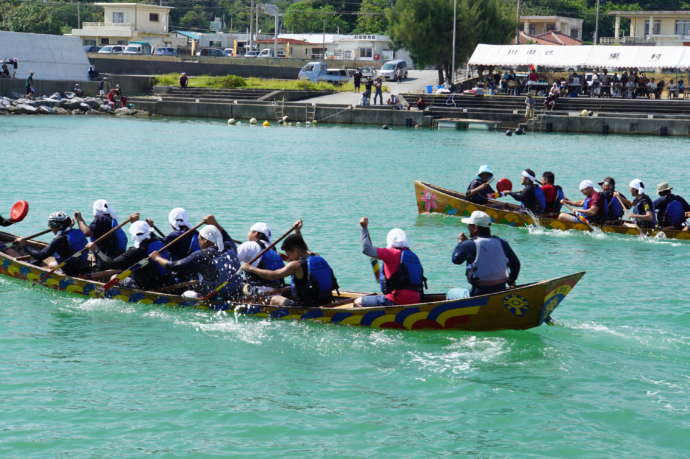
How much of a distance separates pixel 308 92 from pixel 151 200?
113 ft

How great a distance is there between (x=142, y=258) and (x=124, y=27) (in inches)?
3213

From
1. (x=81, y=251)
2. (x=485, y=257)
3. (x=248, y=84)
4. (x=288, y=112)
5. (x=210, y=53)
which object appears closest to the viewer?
(x=485, y=257)

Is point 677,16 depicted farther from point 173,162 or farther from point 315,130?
point 173,162

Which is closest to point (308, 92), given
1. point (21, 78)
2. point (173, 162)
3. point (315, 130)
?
point (315, 130)

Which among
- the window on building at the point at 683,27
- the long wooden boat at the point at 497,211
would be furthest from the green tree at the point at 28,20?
the long wooden boat at the point at 497,211

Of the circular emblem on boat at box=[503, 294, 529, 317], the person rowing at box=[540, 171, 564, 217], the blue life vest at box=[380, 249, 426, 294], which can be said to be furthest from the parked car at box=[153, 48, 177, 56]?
the circular emblem on boat at box=[503, 294, 529, 317]

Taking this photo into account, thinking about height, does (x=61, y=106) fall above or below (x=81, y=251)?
above

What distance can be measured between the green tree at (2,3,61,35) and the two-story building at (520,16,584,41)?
4858cm

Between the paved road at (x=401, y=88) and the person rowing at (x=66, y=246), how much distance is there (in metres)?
41.2

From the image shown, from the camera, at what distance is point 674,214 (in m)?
19.3

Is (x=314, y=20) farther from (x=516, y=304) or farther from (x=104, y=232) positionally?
(x=516, y=304)

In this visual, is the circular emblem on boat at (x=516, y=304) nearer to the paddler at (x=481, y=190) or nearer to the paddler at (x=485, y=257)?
the paddler at (x=485, y=257)

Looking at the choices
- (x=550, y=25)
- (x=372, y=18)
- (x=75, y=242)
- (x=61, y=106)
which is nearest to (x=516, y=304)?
(x=75, y=242)

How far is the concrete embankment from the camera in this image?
2014 inches
